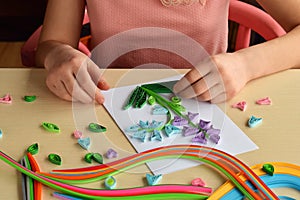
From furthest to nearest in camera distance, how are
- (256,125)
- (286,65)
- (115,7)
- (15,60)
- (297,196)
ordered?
1. (15,60)
2. (115,7)
3. (286,65)
4. (256,125)
5. (297,196)

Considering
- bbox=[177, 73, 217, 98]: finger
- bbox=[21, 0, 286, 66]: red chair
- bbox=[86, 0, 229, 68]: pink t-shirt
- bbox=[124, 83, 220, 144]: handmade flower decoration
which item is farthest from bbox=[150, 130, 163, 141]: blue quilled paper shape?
bbox=[21, 0, 286, 66]: red chair

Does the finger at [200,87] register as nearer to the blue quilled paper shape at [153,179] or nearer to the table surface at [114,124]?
the table surface at [114,124]

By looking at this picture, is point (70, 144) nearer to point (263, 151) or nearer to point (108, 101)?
point (108, 101)

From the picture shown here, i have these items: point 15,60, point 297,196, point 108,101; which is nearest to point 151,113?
point 108,101

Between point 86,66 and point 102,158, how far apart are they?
0.63 feet

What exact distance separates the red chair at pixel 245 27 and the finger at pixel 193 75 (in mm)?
326

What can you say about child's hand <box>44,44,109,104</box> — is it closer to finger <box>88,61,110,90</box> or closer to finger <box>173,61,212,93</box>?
finger <box>88,61,110,90</box>

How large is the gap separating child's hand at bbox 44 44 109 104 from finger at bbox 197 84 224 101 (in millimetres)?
156

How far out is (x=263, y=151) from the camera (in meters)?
0.63

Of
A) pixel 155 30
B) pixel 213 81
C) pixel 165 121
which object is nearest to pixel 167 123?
pixel 165 121

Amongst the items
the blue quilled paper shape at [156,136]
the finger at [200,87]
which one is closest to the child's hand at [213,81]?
the finger at [200,87]

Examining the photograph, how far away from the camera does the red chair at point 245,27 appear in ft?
3.39

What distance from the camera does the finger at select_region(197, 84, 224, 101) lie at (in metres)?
0.73

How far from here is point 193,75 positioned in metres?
0.73
